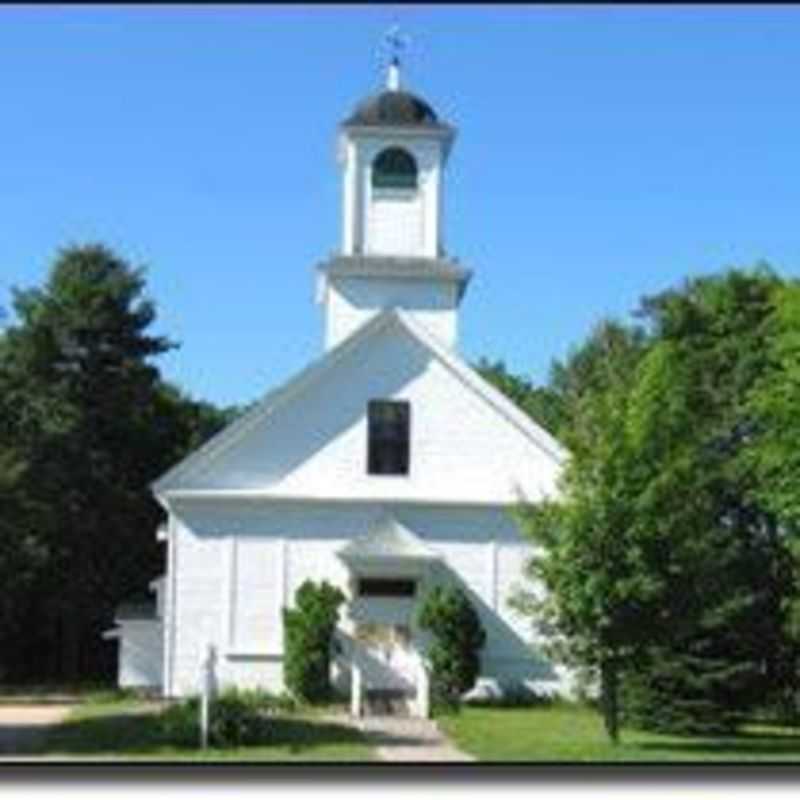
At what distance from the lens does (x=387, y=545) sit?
39.6m

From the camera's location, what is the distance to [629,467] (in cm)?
3003

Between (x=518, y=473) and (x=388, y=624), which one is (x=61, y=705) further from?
(x=518, y=473)

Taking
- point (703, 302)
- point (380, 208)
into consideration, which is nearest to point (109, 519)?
point (380, 208)

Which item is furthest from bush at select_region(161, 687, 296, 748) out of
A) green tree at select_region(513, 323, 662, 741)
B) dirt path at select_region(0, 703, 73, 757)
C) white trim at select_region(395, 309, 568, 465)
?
white trim at select_region(395, 309, 568, 465)

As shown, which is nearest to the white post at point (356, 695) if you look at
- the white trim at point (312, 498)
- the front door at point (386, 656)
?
the front door at point (386, 656)

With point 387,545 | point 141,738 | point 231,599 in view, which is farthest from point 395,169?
point 141,738

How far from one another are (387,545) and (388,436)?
2171 mm

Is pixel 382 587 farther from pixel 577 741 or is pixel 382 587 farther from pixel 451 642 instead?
pixel 577 741

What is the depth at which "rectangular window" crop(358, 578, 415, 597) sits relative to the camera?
130ft

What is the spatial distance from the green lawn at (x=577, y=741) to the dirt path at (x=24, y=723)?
17.6ft

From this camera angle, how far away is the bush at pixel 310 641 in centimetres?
3847

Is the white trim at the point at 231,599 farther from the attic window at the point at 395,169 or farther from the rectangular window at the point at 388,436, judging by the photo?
the attic window at the point at 395,169

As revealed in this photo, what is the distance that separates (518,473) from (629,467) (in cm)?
1067

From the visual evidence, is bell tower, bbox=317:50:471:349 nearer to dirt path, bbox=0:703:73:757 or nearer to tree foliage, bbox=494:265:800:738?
tree foliage, bbox=494:265:800:738
